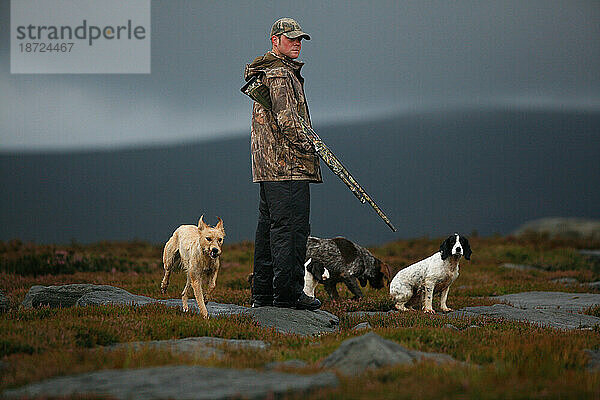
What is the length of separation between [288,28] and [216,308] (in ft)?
16.1

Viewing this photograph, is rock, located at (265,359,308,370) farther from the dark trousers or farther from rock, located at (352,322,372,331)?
the dark trousers

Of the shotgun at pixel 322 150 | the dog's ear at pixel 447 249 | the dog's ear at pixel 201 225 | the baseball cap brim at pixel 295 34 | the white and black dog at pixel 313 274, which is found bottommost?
the white and black dog at pixel 313 274

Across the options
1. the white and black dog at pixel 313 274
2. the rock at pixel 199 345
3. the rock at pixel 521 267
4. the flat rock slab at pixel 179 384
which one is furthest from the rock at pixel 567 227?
the flat rock slab at pixel 179 384

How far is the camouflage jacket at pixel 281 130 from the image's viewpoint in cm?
943

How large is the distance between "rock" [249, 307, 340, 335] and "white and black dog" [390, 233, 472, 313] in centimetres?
174

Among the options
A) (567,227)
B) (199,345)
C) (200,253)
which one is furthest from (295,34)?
(567,227)

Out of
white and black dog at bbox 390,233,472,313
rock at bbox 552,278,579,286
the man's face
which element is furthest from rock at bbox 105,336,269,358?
rock at bbox 552,278,579,286

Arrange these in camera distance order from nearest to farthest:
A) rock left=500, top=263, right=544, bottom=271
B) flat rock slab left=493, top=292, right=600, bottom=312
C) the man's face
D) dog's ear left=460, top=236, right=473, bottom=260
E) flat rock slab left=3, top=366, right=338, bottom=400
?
flat rock slab left=3, top=366, right=338, bottom=400 < the man's face < dog's ear left=460, top=236, right=473, bottom=260 < flat rock slab left=493, top=292, right=600, bottom=312 < rock left=500, top=263, right=544, bottom=271

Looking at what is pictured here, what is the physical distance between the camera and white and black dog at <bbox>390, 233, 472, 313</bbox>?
34.7 ft

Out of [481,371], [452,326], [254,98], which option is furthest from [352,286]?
[481,371]

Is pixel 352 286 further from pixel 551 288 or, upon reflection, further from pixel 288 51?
pixel 551 288

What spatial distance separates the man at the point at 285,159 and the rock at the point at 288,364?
352 centimetres

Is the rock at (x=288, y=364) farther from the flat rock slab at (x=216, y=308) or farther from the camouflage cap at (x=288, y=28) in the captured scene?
the camouflage cap at (x=288, y=28)

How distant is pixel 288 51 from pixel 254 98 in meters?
0.95
